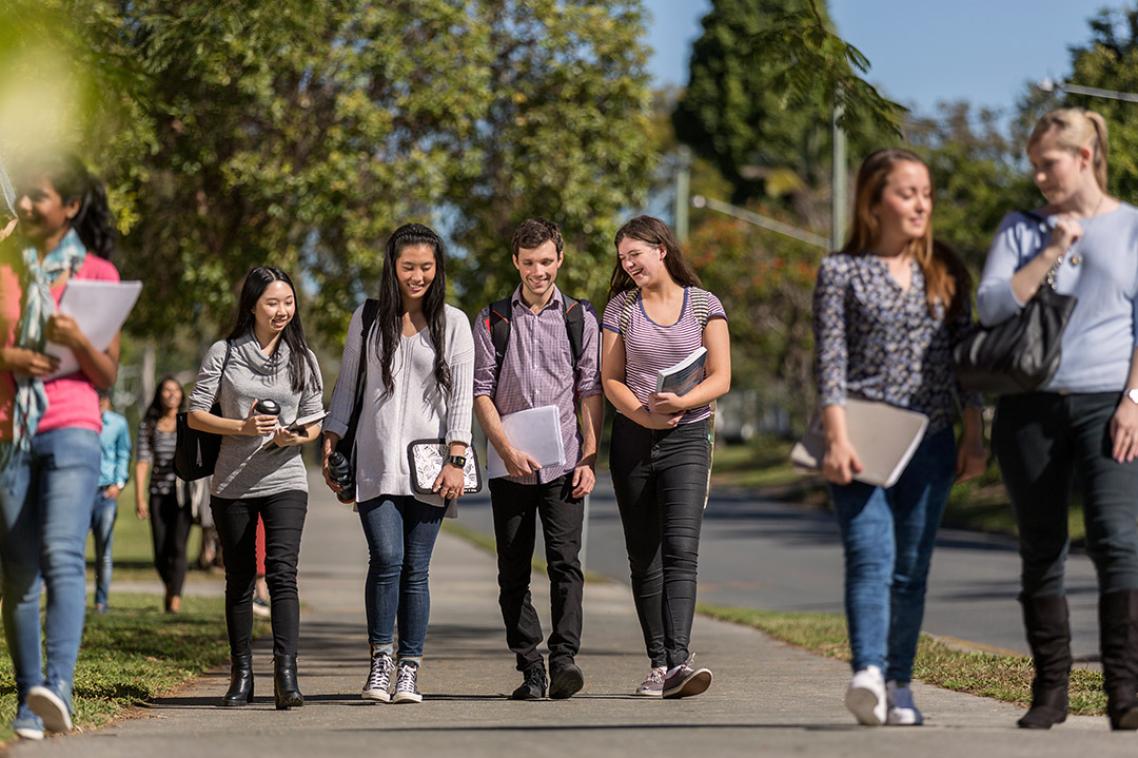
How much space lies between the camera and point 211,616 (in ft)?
46.3

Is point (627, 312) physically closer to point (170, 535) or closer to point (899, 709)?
point (899, 709)

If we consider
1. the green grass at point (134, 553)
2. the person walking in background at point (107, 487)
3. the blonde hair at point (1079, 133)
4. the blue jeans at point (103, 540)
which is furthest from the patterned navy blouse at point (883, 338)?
the blue jeans at point (103, 540)

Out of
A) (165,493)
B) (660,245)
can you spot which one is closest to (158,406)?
(165,493)

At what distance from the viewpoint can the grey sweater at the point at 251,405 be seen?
7.56m

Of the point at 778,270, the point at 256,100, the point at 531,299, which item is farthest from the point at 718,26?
the point at 531,299

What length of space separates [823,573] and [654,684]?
1429cm

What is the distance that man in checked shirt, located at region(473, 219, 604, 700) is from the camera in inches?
305

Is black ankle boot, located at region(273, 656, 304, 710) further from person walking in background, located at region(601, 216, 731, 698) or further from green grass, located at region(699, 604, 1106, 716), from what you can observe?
green grass, located at region(699, 604, 1106, 716)

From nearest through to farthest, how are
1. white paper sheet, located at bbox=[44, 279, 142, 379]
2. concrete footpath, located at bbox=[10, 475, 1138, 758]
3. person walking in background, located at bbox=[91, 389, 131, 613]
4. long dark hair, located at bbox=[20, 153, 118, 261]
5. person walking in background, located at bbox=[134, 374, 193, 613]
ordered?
concrete footpath, located at bbox=[10, 475, 1138, 758], white paper sheet, located at bbox=[44, 279, 142, 379], long dark hair, located at bbox=[20, 153, 118, 261], person walking in background, located at bbox=[134, 374, 193, 613], person walking in background, located at bbox=[91, 389, 131, 613]

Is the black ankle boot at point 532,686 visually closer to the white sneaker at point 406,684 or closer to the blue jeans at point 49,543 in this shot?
the white sneaker at point 406,684

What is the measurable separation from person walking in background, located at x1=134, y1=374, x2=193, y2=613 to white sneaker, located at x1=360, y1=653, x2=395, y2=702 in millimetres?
7051

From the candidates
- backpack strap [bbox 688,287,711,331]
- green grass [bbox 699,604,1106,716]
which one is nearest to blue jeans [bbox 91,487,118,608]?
green grass [bbox 699,604,1106,716]

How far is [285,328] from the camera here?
7730 millimetres

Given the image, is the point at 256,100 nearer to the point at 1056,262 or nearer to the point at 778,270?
the point at 1056,262
